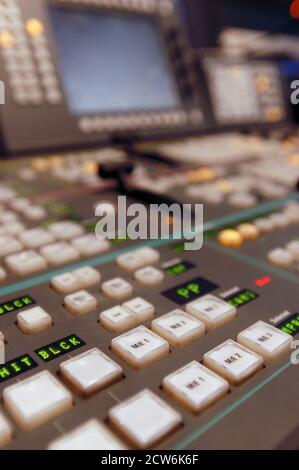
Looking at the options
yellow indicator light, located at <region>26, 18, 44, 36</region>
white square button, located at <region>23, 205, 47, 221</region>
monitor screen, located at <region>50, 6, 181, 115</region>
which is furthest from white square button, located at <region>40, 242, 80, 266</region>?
yellow indicator light, located at <region>26, 18, 44, 36</region>

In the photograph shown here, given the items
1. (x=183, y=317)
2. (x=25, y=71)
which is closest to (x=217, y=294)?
(x=183, y=317)

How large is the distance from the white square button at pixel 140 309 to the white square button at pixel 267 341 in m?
0.10

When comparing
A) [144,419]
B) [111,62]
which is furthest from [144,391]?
[111,62]

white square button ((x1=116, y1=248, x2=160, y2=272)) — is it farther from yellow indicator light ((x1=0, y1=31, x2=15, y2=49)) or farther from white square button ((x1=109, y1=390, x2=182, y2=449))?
yellow indicator light ((x1=0, y1=31, x2=15, y2=49))

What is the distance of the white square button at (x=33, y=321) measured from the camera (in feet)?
1.42

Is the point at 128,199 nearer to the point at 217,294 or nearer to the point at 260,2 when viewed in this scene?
the point at 217,294

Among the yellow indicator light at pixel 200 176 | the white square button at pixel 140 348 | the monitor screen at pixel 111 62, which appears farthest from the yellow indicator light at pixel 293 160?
the white square button at pixel 140 348

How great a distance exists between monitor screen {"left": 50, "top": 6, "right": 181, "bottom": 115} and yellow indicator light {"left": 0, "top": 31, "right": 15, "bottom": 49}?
128mm

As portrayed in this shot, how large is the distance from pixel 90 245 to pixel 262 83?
1276 millimetres

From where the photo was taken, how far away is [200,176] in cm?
101

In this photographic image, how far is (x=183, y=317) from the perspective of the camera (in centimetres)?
46

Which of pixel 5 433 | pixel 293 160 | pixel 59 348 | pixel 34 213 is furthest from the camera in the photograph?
pixel 293 160

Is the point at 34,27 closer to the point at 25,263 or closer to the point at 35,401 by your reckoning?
the point at 25,263

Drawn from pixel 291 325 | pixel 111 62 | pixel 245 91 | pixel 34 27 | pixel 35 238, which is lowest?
pixel 291 325
